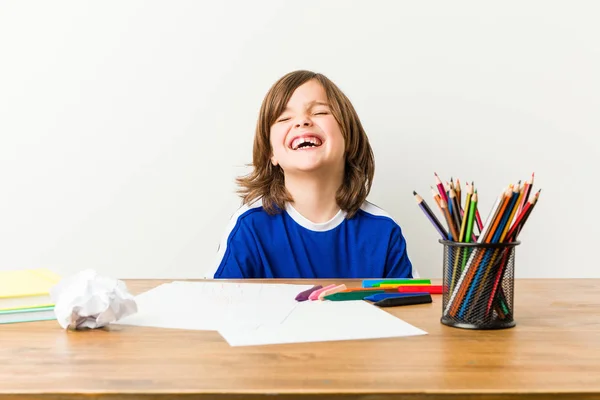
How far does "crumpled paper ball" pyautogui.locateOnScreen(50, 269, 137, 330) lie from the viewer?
30.4 inches

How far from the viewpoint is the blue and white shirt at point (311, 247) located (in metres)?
1.47

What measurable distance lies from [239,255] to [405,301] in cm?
59

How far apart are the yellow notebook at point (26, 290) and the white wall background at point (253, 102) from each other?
0.94 metres

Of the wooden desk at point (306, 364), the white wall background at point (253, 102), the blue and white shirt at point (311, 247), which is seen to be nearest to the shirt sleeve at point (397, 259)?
the blue and white shirt at point (311, 247)

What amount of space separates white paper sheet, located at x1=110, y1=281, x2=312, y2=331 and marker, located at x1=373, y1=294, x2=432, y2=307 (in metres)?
0.12

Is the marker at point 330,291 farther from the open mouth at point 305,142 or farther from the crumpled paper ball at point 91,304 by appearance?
the open mouth at point 305,142

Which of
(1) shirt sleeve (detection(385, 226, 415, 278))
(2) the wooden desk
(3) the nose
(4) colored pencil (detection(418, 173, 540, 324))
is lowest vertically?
(1) shirt sleeve (detection(385, 226, 415, 278))

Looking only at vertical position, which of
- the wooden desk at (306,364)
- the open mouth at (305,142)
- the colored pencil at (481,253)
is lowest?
the wooden desk at (306,364)

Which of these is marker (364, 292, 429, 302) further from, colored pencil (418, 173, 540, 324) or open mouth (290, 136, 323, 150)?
open mouth (290, 136, 323, 150)

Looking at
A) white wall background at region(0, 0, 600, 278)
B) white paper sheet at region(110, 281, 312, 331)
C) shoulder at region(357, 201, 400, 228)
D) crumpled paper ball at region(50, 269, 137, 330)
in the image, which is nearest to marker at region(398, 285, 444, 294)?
white paper sheet at region(110, 281, 312, 331)

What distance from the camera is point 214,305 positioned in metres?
0.91

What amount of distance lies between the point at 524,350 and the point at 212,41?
1.44 m

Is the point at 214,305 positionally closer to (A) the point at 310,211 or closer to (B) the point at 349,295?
(B) the point at 349,295

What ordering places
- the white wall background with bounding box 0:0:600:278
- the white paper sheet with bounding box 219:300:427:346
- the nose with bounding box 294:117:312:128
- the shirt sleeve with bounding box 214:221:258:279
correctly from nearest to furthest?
the white paper sheet with bounding box 219:300:427:346, the shirt sleeve with bounding box 214:221:258:279, the nose with bounding box 294:117:312:128, the white wall background with bounding box 0:0:600:278
